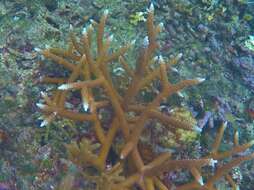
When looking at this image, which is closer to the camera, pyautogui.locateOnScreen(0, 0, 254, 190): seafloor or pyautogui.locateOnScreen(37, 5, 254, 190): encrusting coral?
pyautogui.locateOnScreen(37, 5, 254, 190): encrusting coral

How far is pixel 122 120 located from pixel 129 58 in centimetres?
113

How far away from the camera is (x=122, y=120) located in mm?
3330

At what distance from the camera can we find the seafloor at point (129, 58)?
11.1 feet

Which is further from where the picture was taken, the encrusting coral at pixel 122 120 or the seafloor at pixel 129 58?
the seafloor at pixel 129 58

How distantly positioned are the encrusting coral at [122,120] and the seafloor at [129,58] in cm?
27

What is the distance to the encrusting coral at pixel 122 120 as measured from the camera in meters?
3.15

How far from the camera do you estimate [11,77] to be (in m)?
3.77

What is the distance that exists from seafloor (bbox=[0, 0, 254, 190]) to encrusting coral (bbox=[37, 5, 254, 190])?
0.27 m

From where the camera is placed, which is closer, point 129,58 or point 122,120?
point 122,120

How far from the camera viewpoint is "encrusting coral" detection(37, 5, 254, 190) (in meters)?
3.15

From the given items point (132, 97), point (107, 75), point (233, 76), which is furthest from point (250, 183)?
point (107, 75)

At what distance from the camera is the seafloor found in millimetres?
3393

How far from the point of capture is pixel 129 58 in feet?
14.0

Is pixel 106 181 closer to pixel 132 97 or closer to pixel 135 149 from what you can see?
pixel 135 149
